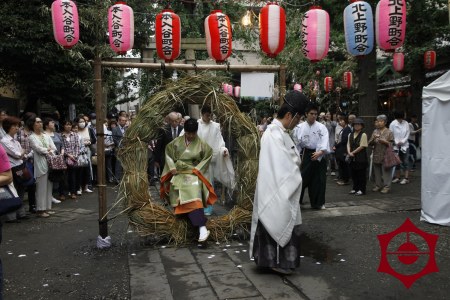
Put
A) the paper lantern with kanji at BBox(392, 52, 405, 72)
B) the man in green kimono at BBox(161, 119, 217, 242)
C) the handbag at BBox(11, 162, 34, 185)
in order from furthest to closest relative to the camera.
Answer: the paper lantern with kanji at BBox(392, 52, 405, 72), the handbag at BBox(11, 162, 34, 185), the man in green kimono at BBox(161, 119, 217, 242)

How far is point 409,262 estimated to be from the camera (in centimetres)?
512

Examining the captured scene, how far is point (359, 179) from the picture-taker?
1009 centimetres

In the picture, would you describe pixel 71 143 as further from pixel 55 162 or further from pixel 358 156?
pixel 358 156

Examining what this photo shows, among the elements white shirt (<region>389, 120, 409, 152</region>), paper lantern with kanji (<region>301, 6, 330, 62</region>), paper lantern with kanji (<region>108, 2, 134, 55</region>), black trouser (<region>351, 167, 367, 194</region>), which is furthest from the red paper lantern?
white shirt (<region>389, 120, 409, 152</region>)

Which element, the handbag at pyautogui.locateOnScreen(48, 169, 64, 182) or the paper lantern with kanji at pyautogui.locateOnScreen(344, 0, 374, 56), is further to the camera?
the handbag at pyautogui.locateOnScreen(48, 169, 64, 182)

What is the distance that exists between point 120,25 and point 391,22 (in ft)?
16.5

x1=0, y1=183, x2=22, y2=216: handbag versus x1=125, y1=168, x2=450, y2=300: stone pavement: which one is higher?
x1=0, y1=183, x2=22, y2=216: handbag

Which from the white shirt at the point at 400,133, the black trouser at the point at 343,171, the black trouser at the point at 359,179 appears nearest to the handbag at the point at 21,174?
the black trouser at the point at 359,179

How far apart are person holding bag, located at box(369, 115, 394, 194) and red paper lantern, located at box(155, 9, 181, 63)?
5.16 m

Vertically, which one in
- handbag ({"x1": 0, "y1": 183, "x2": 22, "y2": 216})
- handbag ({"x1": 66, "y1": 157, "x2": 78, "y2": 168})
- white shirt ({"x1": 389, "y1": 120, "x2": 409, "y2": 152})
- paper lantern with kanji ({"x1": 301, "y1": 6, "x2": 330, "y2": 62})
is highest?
paper lantern with kanji ({"x1": 301, "y1": 6, "x2": 330, "y2": 62})

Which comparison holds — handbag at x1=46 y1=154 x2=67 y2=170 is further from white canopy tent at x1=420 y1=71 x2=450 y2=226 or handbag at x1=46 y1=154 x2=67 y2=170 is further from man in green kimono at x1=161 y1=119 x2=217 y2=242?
white canopy tent at x1=420 y1=71 x2=450 y2=226

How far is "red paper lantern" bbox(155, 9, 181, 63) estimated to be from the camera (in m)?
8.45

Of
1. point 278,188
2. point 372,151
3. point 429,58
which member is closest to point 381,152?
Answer: point 372,151

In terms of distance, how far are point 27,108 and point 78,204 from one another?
7.81 meters
